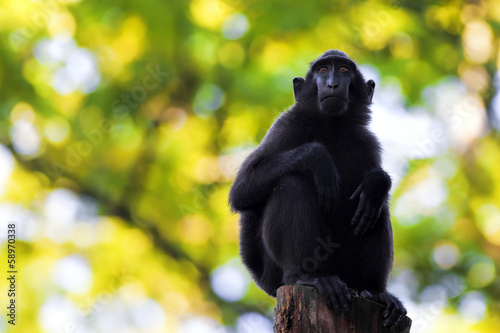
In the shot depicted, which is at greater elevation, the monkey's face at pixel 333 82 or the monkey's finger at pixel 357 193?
the monkey's face at pixel 333 82

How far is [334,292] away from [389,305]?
1.74ft

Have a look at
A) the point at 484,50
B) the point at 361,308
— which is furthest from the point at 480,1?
the point at 361,308

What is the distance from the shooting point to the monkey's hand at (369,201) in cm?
502

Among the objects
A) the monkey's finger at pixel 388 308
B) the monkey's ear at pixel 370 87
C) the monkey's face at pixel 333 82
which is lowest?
the monkey's finger at pixel 388 308

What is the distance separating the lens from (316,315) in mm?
4270

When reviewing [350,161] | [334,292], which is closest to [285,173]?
[350,161]

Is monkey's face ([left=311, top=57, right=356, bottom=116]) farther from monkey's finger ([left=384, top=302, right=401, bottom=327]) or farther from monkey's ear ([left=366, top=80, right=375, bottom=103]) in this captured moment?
monkey's finger ([left=384, top=302, right=401, bottom=327])

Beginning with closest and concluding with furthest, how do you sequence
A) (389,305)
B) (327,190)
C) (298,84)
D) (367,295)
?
(389,305) → (367,295) → (327,190) → (298,84)

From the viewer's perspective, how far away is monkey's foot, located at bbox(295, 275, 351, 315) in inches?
169

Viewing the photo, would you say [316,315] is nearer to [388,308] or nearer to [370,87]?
[388,308]

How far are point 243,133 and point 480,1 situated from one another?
5.02 m

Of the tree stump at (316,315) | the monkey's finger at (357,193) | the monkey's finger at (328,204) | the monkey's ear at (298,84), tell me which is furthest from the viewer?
the monkey's ear at (298,84)

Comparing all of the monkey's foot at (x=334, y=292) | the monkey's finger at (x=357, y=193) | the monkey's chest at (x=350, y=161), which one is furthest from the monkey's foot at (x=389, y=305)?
the monkey's chest at (x=350, y=161)

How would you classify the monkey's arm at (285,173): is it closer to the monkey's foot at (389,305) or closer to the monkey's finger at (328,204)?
the monkey's finger at (328,204)
